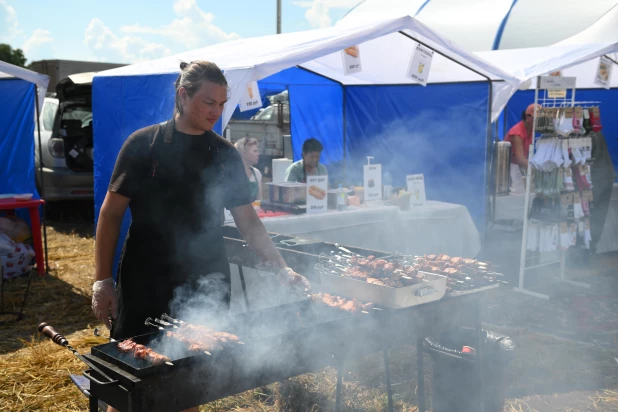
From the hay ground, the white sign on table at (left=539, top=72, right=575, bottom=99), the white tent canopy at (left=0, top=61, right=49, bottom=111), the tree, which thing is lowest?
the hay ground

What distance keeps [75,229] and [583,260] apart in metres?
8.26

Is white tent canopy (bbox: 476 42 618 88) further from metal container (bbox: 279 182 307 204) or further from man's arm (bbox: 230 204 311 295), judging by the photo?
man's arm (bbox: 230 204 311 295)

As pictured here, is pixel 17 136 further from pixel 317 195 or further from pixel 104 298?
pixel 104 298

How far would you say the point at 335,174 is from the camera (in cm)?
957

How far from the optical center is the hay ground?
4.17m

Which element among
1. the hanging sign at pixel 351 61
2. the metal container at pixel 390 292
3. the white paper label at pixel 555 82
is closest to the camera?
the metal container at pixel 390 292

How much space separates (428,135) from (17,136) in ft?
18.6

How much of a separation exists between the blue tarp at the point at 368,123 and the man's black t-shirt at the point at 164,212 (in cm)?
315

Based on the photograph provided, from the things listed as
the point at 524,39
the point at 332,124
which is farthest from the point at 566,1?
the point at 332,124

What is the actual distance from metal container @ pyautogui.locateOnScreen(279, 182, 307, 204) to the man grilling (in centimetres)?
333

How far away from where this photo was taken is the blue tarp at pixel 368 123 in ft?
20.9

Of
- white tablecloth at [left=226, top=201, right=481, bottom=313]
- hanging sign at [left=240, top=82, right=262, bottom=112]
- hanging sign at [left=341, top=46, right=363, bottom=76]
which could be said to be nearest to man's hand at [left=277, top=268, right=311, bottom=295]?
white tablecloth at [left=226, top=201, right=481, bottom=313]

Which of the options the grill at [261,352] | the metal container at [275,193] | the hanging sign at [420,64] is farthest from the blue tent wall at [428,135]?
the grill at [261,352]

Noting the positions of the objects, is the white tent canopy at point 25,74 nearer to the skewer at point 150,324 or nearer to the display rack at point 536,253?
the skewer at point 150,324
